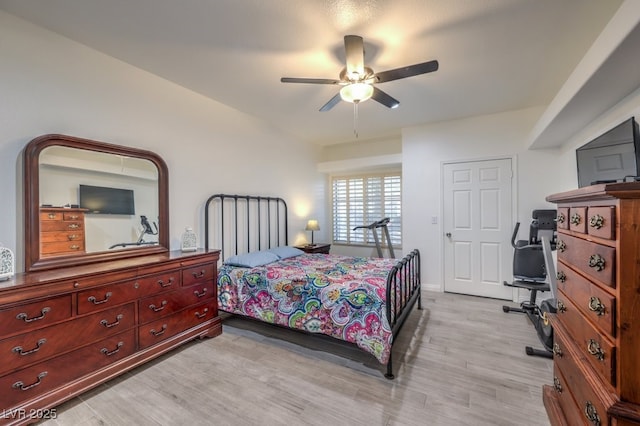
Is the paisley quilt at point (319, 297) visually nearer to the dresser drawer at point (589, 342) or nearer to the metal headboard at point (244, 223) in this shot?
the metal headboard at point (244, 223)

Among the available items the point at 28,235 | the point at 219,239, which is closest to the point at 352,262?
the point at 219,239

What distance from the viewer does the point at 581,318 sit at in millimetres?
1308

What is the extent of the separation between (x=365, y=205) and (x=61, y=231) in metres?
4.64

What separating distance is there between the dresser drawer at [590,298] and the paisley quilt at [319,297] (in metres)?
1.16

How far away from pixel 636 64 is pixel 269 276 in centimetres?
324

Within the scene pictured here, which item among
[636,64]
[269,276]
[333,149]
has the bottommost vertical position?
[269,276]

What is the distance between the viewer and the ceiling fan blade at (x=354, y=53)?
7.06 ft

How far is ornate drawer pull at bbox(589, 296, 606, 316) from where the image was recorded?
109 cm

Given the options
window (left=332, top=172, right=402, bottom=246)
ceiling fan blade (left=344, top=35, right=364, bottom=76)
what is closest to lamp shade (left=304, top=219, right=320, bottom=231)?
window (left=332, top=172, right=402, bottom=246)

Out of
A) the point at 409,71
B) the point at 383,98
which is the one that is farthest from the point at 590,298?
the point at 383,98

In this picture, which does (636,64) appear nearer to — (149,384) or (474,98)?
(474,98)

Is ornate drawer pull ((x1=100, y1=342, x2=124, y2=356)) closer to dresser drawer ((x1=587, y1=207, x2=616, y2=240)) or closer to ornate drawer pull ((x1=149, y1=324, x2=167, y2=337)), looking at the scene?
ornate drawer pull ((x1=149, y1=324, x2=167, y2=337))

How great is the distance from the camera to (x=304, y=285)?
266cm

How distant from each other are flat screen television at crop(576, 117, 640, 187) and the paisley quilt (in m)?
1.83
